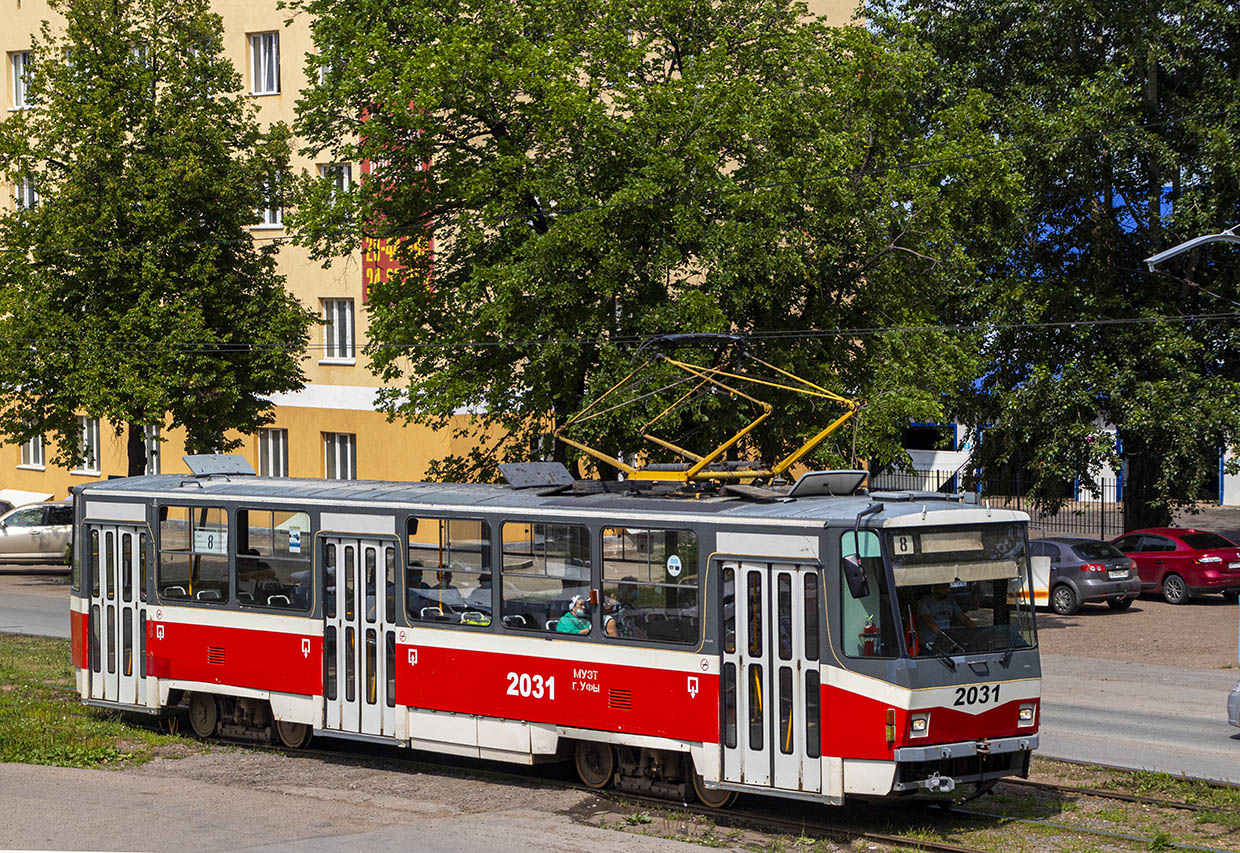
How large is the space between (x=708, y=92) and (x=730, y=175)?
5.83 feet

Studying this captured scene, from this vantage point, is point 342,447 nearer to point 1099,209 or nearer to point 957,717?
point 1099,209

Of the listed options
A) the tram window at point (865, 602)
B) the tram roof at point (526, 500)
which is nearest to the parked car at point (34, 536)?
the tram roof at point (526, 500)

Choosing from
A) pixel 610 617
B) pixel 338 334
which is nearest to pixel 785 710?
pixel 610 617

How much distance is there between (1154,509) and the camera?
3662 centimetres

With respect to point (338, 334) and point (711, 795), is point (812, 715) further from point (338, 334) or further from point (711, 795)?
point (338, 334)

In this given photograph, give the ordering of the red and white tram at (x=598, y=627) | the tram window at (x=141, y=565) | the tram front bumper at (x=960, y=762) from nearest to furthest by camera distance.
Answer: the tram front bumper at (x=960, y=762) < the red and white tram at (x=598, y=627) < the tram window at (x=141, y=565)

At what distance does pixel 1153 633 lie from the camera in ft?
94.5

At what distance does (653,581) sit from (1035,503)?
25874 mm

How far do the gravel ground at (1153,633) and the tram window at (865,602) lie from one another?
14.5m

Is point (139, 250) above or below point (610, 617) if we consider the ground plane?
above

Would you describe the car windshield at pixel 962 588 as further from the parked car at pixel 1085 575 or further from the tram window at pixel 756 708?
the parked car at pixel 1085 575

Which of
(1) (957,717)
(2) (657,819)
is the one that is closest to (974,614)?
(1) (957,717)

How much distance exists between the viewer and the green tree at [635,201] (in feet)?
86.7

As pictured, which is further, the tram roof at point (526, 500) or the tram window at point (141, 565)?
the tram window at point (141, 565)
